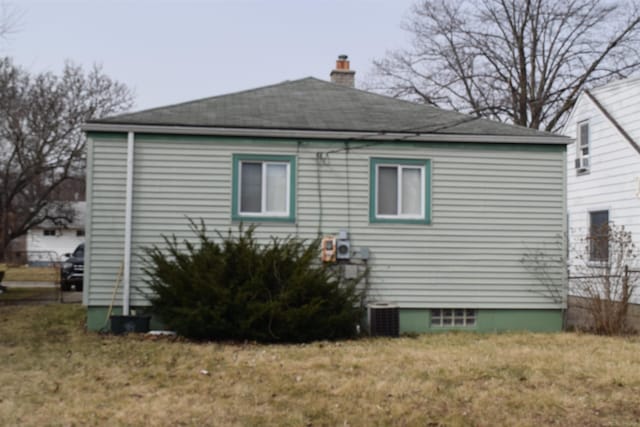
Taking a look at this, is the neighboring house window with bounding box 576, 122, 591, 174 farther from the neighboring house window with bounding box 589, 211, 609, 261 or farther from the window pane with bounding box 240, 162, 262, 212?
the window pane with bounding box 240, 162, 262, 212

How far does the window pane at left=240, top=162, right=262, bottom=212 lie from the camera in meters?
11.7

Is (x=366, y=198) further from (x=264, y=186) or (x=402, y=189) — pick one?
(x=264, y=186)

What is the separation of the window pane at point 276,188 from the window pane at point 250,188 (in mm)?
174

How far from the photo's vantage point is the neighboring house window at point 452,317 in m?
11.9

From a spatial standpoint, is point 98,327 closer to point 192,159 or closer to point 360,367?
point 192,159

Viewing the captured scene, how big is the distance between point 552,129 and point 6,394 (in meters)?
26.8

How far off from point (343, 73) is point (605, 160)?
6852mm

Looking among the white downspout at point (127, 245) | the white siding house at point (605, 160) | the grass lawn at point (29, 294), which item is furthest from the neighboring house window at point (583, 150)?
the grass lawn at point (29, 294)

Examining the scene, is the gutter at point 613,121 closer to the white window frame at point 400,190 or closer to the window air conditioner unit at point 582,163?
the window air conditioner unit at point 582,163

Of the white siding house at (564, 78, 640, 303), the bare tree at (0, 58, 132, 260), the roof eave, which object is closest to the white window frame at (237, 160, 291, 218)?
the roof eave

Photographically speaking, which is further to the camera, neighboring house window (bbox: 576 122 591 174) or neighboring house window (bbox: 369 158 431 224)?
neighboring house window (bbox: 576 122 591 174)

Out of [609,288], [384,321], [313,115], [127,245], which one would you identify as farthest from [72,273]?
[609,288]

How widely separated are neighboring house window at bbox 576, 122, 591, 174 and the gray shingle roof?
5749mm

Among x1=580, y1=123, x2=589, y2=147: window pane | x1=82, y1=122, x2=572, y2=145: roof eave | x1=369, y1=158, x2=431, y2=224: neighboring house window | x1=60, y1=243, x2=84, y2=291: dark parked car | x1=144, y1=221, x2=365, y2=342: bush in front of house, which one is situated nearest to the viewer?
x1=144, y1=221, x2=365, y2=342: bush in front of house
